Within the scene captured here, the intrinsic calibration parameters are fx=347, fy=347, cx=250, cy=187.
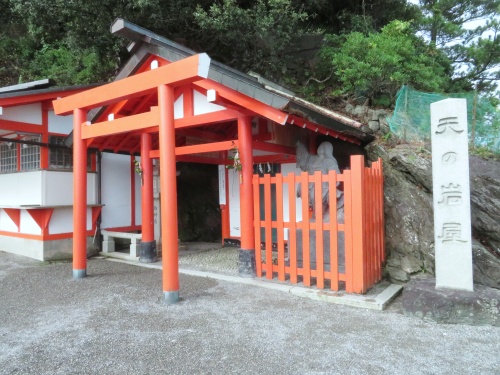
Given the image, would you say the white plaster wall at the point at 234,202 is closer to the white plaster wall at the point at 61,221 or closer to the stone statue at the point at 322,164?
the stone statue at the point at 322,164

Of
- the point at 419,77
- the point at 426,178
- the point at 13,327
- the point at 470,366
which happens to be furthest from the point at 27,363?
the point at 419,77

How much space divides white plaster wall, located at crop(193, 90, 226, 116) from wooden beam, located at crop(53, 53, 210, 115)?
4.22 feet

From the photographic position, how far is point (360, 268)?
15.9ft

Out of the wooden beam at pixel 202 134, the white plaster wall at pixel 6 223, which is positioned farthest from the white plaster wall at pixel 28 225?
the wooden beam at pixel 202 134

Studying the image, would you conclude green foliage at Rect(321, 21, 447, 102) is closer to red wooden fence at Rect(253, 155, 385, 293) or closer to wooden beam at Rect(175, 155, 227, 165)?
wooden beam at Rect(175, 155, 227, 165)

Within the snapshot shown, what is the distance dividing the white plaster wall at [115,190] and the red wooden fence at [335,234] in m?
4.90

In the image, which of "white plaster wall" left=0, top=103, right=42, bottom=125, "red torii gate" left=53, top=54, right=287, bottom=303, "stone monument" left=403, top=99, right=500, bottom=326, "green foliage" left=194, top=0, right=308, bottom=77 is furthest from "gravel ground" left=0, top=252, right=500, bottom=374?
"green foliage" left=194, top=0, right=308, bottom=77

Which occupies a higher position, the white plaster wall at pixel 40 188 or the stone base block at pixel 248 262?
the white plaster wall at pixel 40 188

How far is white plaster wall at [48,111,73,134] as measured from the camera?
323 inches

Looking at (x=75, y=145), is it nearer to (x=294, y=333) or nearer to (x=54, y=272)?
(x=54, y=272)

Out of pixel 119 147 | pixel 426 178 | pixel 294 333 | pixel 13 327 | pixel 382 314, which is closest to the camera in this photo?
pixel 294 333

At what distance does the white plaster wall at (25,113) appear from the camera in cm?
745

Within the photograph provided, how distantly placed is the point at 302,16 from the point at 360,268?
28.1 feet

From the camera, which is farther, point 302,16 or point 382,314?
point 302,16
